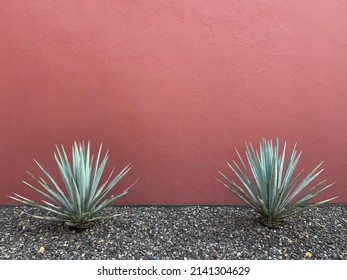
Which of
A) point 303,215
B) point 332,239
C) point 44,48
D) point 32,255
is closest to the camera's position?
point 32,255

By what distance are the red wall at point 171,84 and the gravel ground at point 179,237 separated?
40 centimetres

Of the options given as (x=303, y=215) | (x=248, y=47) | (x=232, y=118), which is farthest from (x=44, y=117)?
(x=303, y=215)

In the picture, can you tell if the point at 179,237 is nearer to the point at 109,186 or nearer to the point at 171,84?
the point at 109,186

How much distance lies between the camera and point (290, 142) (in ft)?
11.3

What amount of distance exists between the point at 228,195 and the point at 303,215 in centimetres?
73

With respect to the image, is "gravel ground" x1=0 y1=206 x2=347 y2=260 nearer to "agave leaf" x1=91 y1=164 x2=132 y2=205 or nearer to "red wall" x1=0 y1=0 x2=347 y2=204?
"agave leaf" x1=91 y1=164 x2=132 y2=205

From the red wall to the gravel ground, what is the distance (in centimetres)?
40

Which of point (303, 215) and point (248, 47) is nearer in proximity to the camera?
point (303, 215)

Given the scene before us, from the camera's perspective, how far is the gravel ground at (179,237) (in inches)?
100

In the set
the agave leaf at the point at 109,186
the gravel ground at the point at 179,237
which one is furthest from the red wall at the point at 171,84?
the gravel ground at the point at 179,237

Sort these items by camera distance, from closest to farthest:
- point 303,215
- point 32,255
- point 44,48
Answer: point 32,255 < point 303,215 < point 44,48

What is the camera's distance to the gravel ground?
2.55 meters

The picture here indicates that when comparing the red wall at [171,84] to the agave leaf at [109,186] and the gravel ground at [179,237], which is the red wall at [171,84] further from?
the gravel ground at [179,237]

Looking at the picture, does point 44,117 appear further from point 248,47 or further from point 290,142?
point 290,142
